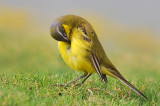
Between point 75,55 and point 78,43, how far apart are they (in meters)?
0.22

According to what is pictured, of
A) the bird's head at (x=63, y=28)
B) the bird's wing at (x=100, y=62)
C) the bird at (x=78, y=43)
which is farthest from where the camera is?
the bird's wing at (x=100, y=62)

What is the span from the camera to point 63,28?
557 centimetres

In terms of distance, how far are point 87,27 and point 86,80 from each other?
4.22 feet

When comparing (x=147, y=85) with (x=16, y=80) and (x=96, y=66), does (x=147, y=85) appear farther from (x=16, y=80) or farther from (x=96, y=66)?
(x=16, y=80)

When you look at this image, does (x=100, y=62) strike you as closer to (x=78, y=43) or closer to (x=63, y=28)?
(x=78, y=43)

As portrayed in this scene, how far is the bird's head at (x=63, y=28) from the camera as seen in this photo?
5.41 meters

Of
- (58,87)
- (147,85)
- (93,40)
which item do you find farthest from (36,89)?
(147,85)

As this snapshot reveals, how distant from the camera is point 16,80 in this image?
5805 mm

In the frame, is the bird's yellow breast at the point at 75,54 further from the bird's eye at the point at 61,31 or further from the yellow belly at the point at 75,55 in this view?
the bird's eye at the point at 61,31

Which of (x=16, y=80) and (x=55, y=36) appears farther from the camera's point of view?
(x=16, y=80)

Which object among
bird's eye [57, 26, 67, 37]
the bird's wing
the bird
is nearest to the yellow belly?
the bird

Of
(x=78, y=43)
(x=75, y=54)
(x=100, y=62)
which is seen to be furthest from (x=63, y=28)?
(x=100, y=62)

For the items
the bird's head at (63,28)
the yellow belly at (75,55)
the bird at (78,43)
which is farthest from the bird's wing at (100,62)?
the bird's head at (63,28)

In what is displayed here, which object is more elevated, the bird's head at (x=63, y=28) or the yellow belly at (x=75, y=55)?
the bird's head at (x=63, y=28)
